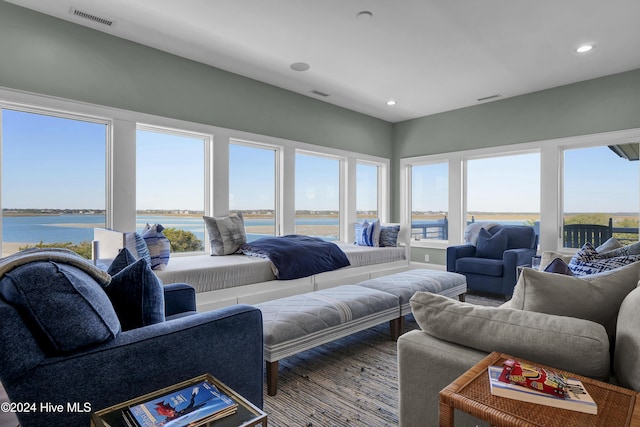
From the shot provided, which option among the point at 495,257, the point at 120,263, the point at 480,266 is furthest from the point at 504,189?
the point at 120,263

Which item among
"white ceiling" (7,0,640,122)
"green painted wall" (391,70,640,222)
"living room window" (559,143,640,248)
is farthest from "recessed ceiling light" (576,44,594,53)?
"living room window" (559,143,640,248)

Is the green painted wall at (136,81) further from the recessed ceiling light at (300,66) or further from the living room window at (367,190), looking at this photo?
the living room window at (367,190)

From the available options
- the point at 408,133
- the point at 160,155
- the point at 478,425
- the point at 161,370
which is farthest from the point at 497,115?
the point at 161,370

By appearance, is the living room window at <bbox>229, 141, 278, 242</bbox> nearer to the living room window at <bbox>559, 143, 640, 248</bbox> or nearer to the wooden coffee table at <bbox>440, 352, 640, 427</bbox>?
the wooden coffee table at <bbox>440, 352, 640, 427</bbox>

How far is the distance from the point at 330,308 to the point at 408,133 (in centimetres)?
492

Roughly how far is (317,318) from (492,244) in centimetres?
345

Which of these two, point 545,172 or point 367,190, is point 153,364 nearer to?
point 545,172

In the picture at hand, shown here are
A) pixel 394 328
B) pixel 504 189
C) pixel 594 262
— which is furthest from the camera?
pixel 504 189

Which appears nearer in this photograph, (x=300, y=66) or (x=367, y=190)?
(x=300, y=66)

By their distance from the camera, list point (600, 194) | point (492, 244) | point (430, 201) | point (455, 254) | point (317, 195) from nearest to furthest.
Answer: point (600, 194) < point (492, 244) < point (455, 254) < point (317, 195) < point (430, 201)

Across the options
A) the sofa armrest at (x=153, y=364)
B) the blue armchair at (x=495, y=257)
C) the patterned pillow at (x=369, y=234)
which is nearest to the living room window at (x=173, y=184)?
the patterned pillow at (x=369, y=234)

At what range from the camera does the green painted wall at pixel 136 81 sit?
2.97 m

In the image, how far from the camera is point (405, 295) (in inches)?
119

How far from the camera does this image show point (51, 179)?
129 inches
